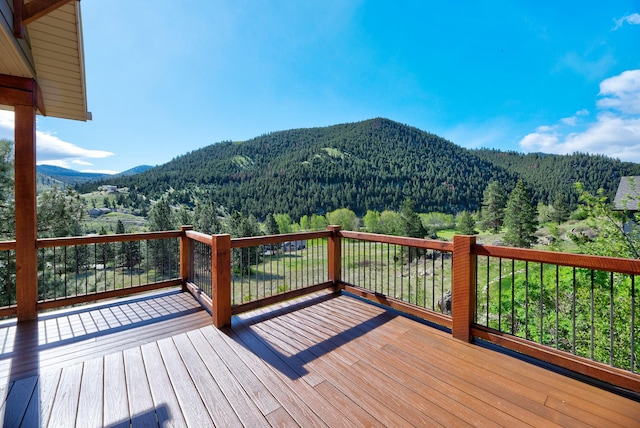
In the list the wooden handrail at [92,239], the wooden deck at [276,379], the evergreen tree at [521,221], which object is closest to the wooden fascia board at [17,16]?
the wooden handrail at [92,239]

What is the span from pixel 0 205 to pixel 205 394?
39.3 ft

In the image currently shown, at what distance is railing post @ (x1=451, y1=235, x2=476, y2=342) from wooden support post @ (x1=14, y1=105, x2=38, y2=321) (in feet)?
15.3

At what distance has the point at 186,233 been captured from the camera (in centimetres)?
418

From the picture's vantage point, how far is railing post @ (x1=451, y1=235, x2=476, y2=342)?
8.53 ft

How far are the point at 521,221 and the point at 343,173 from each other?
4712 cm

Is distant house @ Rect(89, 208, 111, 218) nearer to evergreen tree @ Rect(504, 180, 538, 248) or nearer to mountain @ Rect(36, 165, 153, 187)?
mountain @ Rect(36, 165, 153, 187)

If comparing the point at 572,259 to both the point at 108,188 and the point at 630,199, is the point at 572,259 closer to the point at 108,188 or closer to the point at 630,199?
the point at 630,199

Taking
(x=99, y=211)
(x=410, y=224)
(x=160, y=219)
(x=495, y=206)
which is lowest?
(x=410, y=224)

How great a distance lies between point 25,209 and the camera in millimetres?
3182

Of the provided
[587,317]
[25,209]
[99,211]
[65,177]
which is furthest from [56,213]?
[65,177]

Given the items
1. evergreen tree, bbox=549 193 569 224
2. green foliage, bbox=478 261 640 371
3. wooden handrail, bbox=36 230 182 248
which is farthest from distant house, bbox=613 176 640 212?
evergreen tree, bbox=549 193 569 224

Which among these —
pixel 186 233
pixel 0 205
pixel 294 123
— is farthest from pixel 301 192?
pixel 186 233

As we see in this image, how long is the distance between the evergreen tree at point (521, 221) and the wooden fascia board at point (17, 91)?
130 feet

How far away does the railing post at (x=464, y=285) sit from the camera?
2.60 m
